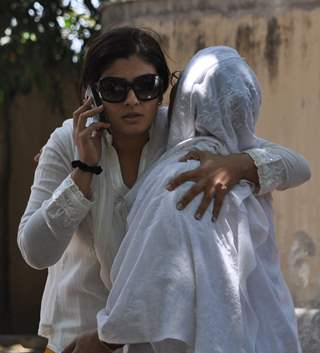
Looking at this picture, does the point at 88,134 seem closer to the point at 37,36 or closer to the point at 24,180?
the point at 37,36

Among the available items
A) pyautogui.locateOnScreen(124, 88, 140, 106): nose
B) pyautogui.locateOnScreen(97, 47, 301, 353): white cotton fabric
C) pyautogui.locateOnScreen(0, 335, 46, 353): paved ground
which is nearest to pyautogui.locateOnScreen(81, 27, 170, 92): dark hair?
pyautogui.locateOnScreen(124, 88, 140, 106): nose

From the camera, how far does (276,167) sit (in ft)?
8.98

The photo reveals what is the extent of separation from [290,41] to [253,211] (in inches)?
116

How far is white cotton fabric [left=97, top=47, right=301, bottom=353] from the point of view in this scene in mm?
2439

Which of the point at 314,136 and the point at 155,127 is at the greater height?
the point at 155,127

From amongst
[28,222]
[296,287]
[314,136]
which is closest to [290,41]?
[314,136]

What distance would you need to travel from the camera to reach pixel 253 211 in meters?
2.59

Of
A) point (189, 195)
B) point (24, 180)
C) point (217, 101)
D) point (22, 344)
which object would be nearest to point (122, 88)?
point (217, 101)

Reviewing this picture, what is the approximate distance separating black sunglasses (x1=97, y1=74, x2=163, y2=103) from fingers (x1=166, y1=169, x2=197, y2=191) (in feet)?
0.81

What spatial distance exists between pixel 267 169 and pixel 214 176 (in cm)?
18

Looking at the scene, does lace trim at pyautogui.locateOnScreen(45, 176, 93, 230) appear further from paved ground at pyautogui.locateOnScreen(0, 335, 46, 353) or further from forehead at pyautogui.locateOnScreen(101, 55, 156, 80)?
paved ground at pyautogui.locateOnScreen(0, 335, 46, 353)

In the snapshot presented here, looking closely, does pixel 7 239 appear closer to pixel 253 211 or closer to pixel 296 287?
pixel 296 287

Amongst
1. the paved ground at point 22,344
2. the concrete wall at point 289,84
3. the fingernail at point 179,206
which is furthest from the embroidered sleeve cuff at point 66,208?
the paved ground at point 22,344

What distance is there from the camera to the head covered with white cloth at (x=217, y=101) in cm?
264
